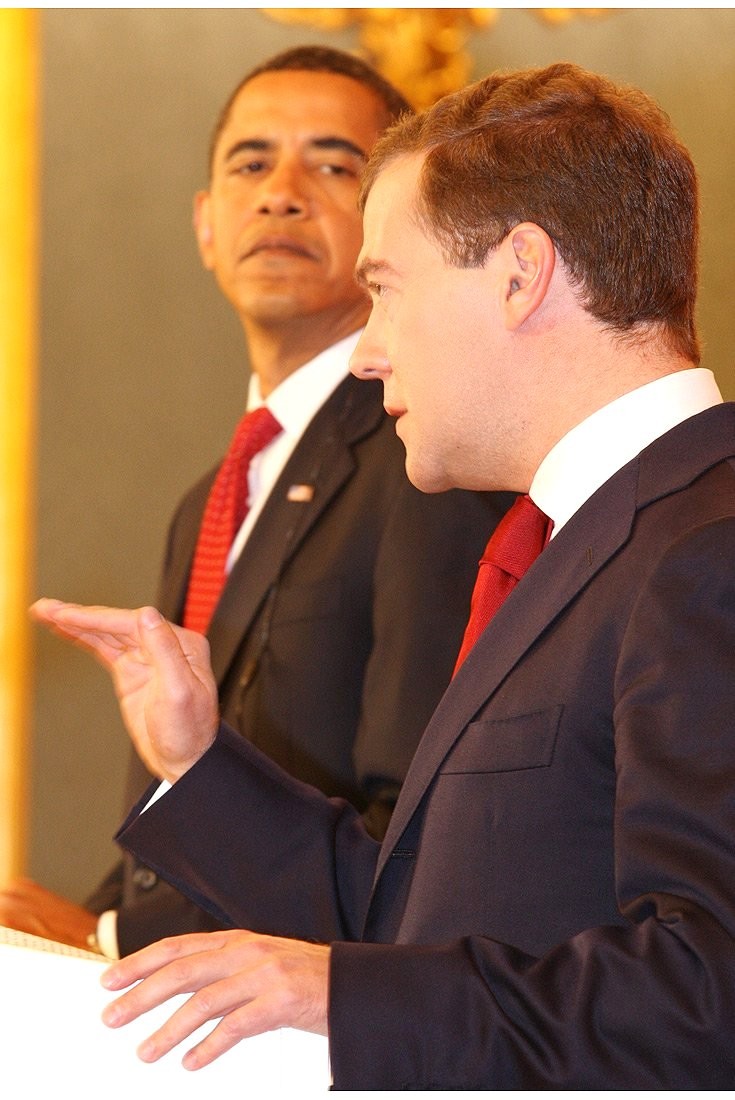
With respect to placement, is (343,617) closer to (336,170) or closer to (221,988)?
(336,170)

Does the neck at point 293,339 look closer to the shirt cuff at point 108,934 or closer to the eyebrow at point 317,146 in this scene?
the eyebrow at point 317,146

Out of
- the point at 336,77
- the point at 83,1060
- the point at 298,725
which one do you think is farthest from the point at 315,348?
the point at 83,1060

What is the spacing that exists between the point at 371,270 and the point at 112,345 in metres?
2.67

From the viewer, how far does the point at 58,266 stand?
408 cm

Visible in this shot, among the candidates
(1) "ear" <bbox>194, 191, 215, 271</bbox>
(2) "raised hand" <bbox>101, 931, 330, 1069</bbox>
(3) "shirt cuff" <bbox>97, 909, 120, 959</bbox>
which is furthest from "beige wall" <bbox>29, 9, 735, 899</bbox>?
(2) "raised hand" <bbox>101, 931, 330, 1069</bbox>

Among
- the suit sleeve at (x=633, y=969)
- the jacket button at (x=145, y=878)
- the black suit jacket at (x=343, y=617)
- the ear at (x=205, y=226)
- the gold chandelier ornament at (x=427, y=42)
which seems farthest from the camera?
the gold chandelier ornament at (x=427, y=42)

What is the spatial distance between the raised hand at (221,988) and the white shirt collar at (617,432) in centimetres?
46

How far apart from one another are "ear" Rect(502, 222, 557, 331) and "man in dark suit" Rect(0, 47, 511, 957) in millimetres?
667

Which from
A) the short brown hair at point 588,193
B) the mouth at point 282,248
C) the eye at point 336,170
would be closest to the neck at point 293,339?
the mouth at point 282,248

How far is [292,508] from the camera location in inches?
91.4

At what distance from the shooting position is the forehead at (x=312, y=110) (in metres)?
2.67

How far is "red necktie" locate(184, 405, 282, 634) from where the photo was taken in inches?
99.3

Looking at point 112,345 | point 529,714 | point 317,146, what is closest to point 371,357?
point 529,714

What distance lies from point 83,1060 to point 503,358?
700 millimetres
